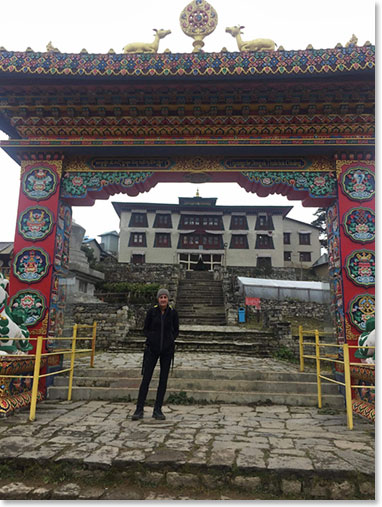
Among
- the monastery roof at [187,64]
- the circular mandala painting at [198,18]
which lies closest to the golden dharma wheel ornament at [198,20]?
the circular mandala painting at [198,18]

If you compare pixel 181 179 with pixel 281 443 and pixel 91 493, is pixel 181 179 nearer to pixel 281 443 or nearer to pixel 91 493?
pixel 281 443

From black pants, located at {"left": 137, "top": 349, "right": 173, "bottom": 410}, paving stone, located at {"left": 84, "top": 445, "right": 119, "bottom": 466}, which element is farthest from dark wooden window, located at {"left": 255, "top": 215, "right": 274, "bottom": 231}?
paving stone, located at {"left": 84, "top": 445, "right": 119, "bottom": 466}

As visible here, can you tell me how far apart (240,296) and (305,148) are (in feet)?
54.4

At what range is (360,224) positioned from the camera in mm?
6484

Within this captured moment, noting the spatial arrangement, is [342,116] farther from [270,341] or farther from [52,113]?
[270,341]

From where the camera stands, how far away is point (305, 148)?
269 inches

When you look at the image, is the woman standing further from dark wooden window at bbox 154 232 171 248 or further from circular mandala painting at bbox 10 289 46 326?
dark wooden window at bbox 154 232 171 248

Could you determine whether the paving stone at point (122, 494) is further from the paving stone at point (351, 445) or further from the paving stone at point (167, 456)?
the paving stone at point (351, 445)

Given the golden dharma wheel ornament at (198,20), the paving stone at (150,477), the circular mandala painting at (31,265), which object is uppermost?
the golden dharma wheel ornament at (198,20)

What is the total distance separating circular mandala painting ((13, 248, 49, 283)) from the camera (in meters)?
6.49

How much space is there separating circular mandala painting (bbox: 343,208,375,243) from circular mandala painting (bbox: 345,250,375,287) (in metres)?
0.26

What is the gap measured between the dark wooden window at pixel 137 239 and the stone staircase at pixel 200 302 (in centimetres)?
1218

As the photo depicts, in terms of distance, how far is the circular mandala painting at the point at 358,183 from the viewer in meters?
6.62

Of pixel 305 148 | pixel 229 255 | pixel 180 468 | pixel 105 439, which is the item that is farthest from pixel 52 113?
pixel 229 255
